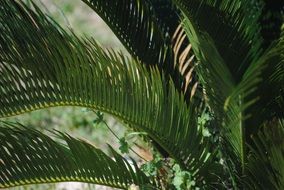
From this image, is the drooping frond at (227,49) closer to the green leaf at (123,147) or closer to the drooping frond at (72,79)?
the drooping frond at (72,79)

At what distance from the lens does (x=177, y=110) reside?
3117 millimetres

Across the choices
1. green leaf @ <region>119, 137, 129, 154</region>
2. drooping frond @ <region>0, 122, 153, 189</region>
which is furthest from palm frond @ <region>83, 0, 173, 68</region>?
drooping frond @ <region>0, 122, 153, 189</region>

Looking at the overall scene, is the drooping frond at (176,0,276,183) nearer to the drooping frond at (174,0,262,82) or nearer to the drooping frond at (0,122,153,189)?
the drooping frond at (174,0,262,82)

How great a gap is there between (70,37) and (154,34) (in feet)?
3.08

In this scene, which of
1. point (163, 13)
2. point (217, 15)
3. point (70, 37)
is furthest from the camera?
point (163, 13)

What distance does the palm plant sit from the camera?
2.94 meters

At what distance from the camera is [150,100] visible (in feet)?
10.0

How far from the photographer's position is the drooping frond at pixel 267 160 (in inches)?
106

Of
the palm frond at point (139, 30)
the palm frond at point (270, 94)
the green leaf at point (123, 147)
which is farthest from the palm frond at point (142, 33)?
the palm frond at point (270, 94)

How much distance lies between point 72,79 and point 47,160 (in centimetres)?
44

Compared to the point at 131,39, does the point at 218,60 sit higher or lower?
lower

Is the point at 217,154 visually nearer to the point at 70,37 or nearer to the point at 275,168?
the point at 275,168

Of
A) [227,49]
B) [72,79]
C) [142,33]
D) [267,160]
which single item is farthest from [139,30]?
[267,160]

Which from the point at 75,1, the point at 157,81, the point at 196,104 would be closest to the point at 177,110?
the point at 157,81
